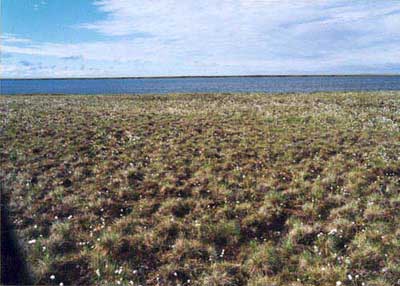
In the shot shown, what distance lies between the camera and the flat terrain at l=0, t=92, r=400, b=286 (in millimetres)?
7086

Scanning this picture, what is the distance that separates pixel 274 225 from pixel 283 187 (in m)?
2.48

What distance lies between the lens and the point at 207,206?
32.3ft

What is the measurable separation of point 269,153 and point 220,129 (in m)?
6.01

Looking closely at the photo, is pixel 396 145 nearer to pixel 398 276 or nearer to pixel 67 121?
pixel 398 276

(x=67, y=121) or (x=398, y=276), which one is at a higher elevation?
(x=67, y=121)

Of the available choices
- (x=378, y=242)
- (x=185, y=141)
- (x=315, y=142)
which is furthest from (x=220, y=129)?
(x=378, y=242)

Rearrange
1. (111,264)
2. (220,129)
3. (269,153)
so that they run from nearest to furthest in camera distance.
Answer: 1. (111,264)
2. (269,153)
3. (220,129)

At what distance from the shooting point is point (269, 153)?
1460 cm

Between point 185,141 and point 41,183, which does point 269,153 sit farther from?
point 41,183

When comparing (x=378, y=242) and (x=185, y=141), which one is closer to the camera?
(x=378, y=242)

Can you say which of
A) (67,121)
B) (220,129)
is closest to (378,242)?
(220,129)

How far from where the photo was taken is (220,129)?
20.2 meters

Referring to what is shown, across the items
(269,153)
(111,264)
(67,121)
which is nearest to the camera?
(111,264)

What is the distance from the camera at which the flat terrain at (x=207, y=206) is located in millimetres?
7086
